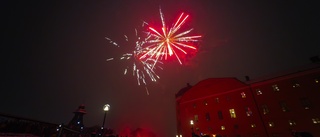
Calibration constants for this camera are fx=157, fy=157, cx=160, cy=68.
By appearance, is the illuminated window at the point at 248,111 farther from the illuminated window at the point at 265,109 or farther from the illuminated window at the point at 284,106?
the illuminated window at the point at 284,106

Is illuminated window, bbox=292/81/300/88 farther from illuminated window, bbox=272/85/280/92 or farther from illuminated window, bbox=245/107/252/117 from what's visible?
illuminated window, bbox=245/107/252/117

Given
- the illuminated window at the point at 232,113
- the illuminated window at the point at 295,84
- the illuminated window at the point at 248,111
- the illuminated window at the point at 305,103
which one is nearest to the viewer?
the illuminated window at the point at 305,103

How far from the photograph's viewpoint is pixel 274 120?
27.9 metres

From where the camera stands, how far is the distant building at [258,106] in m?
25.8

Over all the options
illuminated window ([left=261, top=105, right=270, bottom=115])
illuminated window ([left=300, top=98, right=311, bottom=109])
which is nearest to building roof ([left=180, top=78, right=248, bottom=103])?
illuminated window ([left=261, top=105, right=270, bottom=115])

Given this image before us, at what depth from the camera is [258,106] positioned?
30.4 meters

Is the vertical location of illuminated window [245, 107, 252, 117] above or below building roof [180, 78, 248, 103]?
below

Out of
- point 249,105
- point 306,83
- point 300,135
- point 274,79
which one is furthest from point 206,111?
point 300,135

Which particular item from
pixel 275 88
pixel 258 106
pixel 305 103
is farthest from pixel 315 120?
pixel 258 106

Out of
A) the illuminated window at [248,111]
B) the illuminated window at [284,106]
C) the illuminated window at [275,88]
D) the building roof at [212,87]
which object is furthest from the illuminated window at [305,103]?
the building roof at [212,87]

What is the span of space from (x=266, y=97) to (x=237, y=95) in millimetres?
5213

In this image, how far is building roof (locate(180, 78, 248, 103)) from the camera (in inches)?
1389

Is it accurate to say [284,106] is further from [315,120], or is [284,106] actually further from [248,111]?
[248,111]

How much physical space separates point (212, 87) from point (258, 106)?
1048 cm
